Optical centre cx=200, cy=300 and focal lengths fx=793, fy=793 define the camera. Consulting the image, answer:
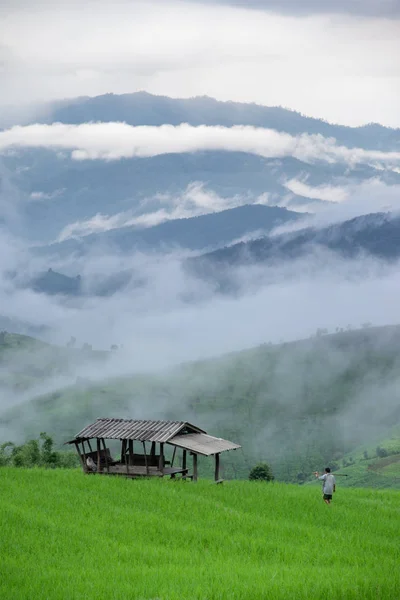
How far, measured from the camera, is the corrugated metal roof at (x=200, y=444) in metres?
40.9

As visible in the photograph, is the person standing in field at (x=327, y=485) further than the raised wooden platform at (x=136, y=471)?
No

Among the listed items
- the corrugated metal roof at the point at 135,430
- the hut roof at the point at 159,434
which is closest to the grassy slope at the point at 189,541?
the hut roof at the point at 159,434

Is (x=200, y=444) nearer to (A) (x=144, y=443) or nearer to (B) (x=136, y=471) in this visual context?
(A) (x=144, y=443)

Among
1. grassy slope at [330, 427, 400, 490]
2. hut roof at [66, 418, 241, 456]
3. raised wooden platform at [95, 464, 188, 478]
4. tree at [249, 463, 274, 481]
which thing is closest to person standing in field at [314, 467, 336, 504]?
hut roof at [66, 418, 241, 456]

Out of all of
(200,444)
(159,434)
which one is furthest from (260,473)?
(159,434)

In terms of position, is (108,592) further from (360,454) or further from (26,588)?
(360,454)

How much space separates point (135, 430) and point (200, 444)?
3632mm

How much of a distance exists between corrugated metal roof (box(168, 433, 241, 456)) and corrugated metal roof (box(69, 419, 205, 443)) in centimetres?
39

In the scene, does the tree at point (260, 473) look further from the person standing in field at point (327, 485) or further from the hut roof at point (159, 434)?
the person standing in field at point (327, 485)

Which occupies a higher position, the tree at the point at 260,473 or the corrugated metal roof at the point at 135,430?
A: the corrugated metal roof at the point at 135,430

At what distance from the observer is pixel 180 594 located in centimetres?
1994

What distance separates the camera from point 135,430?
42.9 m

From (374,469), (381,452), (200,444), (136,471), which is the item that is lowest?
(374,469)

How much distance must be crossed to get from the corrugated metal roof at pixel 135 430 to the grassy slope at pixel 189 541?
2.71 metres
